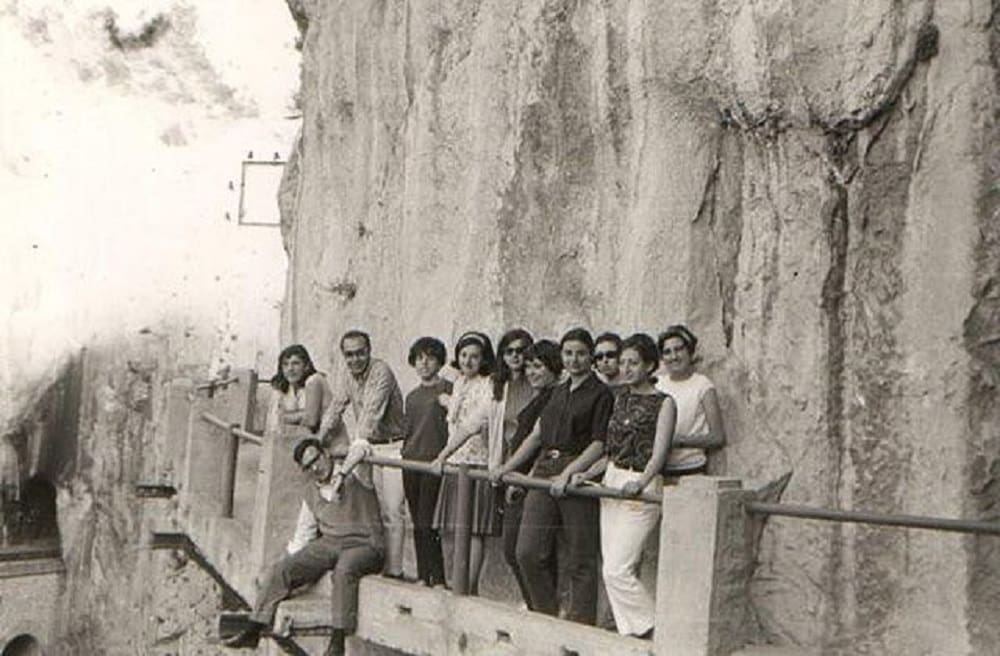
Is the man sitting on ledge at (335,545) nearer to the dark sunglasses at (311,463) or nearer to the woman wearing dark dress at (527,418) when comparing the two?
the dark sunglasses at (311,463)

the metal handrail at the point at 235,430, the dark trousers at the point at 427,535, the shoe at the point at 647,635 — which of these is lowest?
the shoe at the point at 647,635

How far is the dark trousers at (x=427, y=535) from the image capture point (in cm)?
977

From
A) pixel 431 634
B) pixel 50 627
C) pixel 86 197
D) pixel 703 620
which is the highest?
pixel 86 197

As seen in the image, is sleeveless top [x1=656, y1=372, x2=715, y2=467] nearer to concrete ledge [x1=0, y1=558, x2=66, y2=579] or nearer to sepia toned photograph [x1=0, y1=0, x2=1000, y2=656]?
sepia toned photograph [x1=0, y1=0, x2=1000, y2=656]

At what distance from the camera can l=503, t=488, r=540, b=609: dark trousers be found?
891cm

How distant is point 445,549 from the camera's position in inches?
388

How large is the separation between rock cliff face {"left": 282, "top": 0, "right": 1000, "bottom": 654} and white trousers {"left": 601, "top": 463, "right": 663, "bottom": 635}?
139 cm

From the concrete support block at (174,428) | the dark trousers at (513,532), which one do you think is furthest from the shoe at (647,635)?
the concrete support block at (174,428)

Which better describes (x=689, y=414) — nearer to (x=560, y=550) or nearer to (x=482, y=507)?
(x=560, y=550)

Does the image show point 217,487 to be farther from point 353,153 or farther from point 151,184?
point 151,184

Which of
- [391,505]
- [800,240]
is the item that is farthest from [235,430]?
[800,240]

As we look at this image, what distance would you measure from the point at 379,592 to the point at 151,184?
63.7ft

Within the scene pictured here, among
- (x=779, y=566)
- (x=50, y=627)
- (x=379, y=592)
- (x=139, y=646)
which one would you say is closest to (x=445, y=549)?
(x=379, y=592)

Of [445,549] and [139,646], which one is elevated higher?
[445,549]
